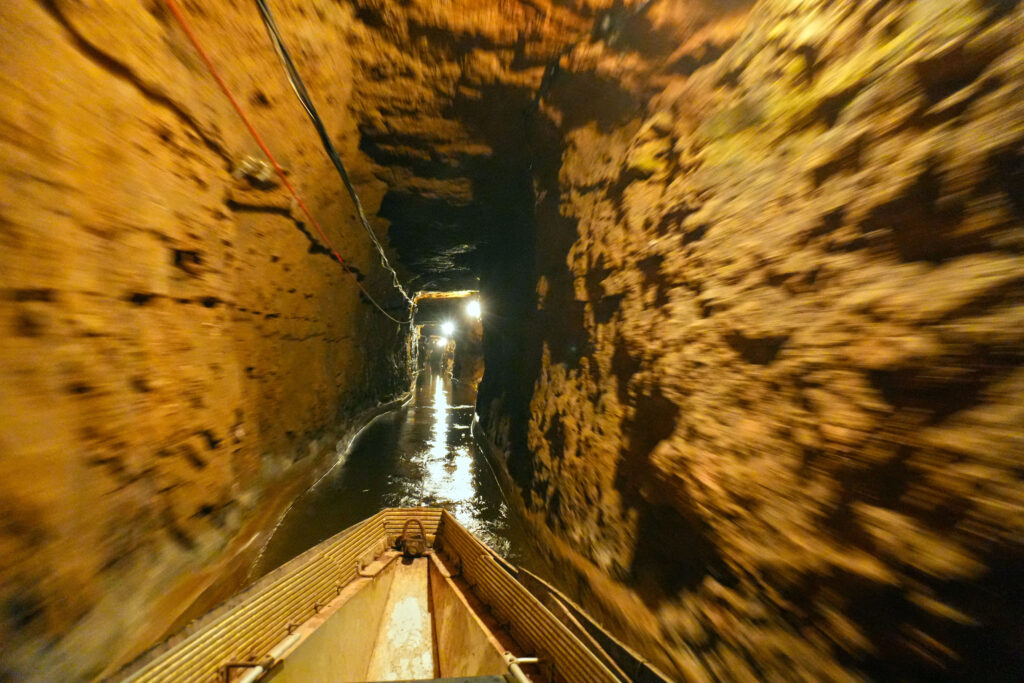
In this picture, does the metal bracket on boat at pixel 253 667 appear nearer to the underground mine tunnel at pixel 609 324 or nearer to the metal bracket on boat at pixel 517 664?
the underground mine tunnel at pixel 609 324

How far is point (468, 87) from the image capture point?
3.60m

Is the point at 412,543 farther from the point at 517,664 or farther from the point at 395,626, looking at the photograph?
the point at 517,664

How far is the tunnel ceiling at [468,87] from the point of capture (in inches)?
113

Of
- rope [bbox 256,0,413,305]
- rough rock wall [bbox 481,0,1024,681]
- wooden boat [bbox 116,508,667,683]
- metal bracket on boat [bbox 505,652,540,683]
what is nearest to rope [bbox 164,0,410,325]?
rope [bbox 256,0,413,305]

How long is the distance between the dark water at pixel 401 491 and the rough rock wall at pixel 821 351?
5.97 feet

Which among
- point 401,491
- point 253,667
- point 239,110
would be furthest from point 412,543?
point 239,110

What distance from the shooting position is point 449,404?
11664mm

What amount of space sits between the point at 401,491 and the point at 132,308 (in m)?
3.66

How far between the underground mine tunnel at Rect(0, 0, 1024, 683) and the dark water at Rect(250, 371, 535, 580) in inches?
4.4

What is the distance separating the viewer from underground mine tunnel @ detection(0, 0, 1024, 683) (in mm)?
975

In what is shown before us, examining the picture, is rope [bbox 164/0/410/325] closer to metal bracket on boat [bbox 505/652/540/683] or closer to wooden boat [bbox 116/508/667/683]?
wooden boat [bbox 116/508/667/683]

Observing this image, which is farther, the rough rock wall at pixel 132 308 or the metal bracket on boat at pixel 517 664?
the metal bracket on boat at pixel 517 664

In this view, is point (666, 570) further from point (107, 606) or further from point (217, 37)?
point (217, 37)

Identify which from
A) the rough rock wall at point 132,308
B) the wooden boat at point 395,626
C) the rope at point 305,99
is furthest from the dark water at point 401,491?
the rope at point 305,99
